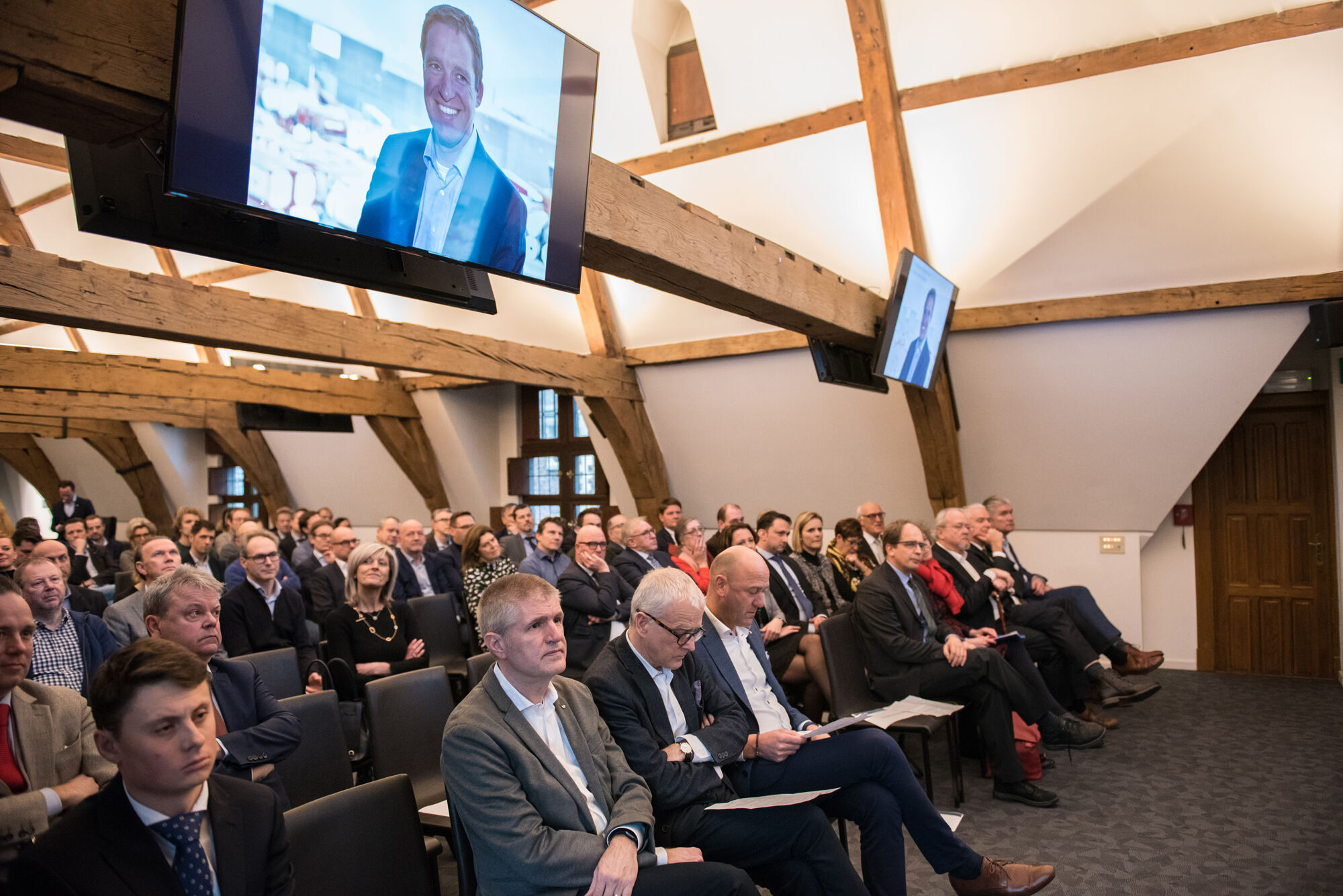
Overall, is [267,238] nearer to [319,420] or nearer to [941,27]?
[941,27]

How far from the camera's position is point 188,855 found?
1.46m

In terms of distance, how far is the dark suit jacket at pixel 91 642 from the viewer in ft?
9.38

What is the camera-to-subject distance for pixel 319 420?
9.39 meters

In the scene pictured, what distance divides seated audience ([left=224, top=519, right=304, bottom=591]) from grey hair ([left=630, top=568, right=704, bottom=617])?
88.0 inches

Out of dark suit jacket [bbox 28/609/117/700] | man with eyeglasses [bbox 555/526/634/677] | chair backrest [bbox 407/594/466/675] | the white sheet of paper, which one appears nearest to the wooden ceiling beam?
chair backrest [bbox 407/594/466/675]

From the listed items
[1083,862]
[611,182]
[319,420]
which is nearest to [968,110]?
[611,182]

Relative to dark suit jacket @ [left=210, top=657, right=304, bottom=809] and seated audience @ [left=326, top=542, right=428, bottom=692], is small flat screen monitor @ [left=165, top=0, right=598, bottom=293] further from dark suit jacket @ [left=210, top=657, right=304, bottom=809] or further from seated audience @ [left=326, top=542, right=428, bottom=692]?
seated audience @ [left=326, top=542, right=428, bottom=692]

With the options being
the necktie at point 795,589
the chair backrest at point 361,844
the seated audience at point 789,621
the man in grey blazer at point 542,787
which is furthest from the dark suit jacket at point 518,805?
the necktie at point 795,589

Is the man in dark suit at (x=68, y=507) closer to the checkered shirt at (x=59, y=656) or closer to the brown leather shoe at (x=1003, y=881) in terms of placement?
the checkered shirt at (x=59, y=656)

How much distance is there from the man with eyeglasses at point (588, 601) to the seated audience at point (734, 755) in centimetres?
168

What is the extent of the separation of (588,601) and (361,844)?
2.71m

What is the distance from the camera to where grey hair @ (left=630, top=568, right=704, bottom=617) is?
2.39 m

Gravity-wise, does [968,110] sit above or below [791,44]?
below

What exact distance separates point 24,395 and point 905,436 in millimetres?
8531
